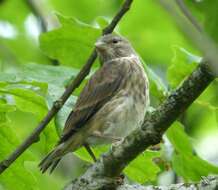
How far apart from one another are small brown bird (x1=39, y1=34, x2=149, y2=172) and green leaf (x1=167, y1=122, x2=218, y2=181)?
76cm

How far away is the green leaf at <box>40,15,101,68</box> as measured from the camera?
5.13m

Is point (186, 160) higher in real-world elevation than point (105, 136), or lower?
higher

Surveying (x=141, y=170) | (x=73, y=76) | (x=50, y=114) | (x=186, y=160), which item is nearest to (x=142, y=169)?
(x=141, y=170)

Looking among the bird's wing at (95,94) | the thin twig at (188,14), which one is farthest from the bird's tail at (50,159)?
the thin twig at (188,14)

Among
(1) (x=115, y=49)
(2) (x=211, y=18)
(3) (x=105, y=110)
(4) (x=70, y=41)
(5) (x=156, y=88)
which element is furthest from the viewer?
(1) (x=115, y=49)

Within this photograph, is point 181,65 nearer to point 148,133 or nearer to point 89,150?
point 89,150

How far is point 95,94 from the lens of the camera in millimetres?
5809

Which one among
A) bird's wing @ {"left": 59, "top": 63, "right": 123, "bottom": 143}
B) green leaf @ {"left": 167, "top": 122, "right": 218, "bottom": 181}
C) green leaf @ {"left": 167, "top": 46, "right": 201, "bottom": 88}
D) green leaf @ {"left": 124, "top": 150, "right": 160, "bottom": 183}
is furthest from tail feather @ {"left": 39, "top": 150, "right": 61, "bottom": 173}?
green leaf @ {"left": 167, "top": 46, "right": 201, "bottom": 88}

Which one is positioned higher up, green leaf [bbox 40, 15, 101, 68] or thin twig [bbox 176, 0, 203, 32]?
thin twig [bbox 176, 0, 203, 32]

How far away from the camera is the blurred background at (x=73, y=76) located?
430 cm

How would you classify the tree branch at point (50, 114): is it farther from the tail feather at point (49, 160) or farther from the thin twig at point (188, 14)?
the thin twig at point (188, 14)

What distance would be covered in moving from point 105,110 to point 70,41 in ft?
2.42

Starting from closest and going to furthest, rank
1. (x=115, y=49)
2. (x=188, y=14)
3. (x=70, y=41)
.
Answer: (x=188, y=14), (x=70, y=41), (x=115, y=49)

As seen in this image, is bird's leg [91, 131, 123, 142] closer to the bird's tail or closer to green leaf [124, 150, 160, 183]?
the bird's tail
